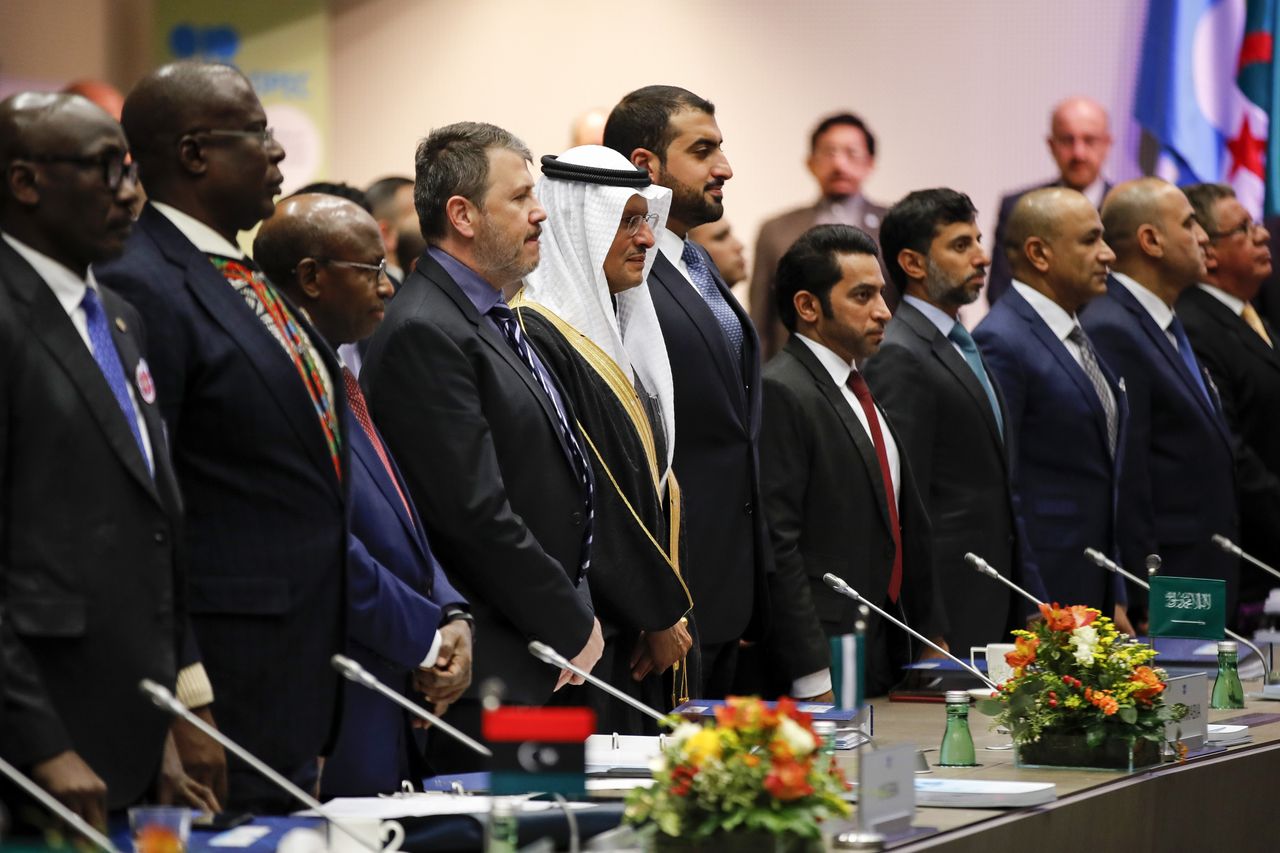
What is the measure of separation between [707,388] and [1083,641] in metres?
1.12

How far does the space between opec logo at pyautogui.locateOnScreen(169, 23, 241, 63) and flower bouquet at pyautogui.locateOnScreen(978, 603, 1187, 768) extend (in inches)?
167

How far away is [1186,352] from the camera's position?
6043mm

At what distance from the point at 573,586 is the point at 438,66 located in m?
4.68

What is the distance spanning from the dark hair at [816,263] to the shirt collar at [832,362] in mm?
80

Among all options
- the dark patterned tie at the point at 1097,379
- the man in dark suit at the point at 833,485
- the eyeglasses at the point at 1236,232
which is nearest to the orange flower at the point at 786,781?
the man in dark suit at the point at 833,485

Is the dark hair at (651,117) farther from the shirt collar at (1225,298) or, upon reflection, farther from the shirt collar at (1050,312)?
the shirt collar at (1225,298)

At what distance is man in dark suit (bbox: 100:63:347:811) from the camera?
2.94 meters

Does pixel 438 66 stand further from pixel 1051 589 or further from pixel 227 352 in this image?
pixel 227 352

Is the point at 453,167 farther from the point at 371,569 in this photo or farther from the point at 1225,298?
the point at 1225,298

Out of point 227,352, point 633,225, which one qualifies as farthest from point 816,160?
point 227,352

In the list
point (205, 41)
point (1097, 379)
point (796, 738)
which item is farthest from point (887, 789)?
point (205, 41)

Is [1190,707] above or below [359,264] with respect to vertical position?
below

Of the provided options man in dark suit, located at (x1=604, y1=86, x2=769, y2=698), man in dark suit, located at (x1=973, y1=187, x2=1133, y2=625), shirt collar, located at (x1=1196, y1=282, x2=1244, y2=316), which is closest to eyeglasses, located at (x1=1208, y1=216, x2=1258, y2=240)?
shirt collar, located at (x1=1196, y1=282, x2=1244, y2=316)

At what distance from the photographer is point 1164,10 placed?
8.43 m
